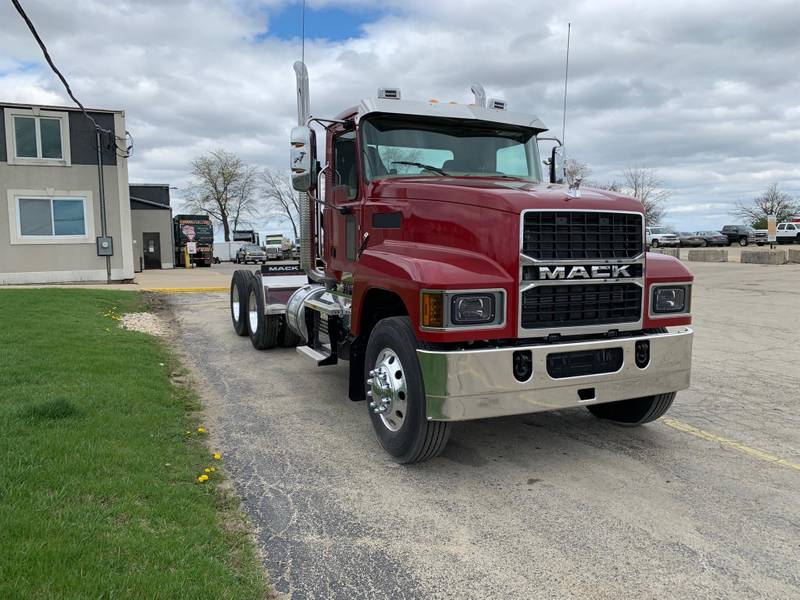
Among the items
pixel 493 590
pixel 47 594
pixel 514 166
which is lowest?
pixel 493 590

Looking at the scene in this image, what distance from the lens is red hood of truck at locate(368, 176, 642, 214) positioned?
4.14 metres

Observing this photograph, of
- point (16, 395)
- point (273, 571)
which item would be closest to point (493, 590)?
point (273, 571)

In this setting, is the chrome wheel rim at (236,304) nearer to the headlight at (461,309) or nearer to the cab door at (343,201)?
the cab door at (343,201)

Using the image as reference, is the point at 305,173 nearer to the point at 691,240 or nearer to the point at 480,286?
the point at 480,286

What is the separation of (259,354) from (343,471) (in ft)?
15.3

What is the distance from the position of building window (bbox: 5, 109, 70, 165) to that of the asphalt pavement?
1760 cm

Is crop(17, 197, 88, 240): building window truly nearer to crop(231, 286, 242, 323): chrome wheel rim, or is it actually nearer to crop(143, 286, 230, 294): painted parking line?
crop(143, 286, 230, 294): painted parking line

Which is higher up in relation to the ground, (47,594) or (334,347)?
(334,347)

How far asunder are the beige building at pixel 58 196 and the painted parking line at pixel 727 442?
2011 cm

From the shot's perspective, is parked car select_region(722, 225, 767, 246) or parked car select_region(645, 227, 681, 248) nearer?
parked car select_region(645, 227, 681, 248)

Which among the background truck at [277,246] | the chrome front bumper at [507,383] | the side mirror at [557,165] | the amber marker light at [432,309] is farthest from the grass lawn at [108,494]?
the background truck at [277,246]

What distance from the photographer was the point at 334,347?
5.97m

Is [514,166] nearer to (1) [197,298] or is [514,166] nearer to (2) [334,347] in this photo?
(2) [334,347]

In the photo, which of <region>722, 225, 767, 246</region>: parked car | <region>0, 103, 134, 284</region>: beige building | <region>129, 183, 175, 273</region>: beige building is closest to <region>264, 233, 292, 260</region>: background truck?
<region>129, 183, 175, 273</region>: beige building
